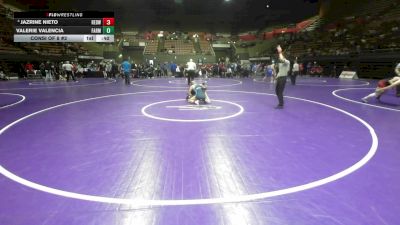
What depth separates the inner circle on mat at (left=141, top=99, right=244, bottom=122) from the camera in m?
7.68

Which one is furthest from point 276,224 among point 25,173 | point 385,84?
point 385,84

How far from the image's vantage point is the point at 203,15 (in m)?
48.4

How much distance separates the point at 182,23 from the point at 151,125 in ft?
146

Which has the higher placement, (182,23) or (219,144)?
(182,23)

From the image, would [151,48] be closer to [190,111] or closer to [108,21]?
[108,21]

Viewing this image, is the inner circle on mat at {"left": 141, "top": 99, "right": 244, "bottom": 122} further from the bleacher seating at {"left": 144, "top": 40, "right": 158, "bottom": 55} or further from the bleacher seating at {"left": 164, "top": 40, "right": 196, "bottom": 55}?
the bleacher seating at {"left": 164, "top": 40, "right": 196, "bottom": 55}

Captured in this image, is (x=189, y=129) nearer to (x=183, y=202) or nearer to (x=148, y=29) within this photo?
(x=183, y=202)
